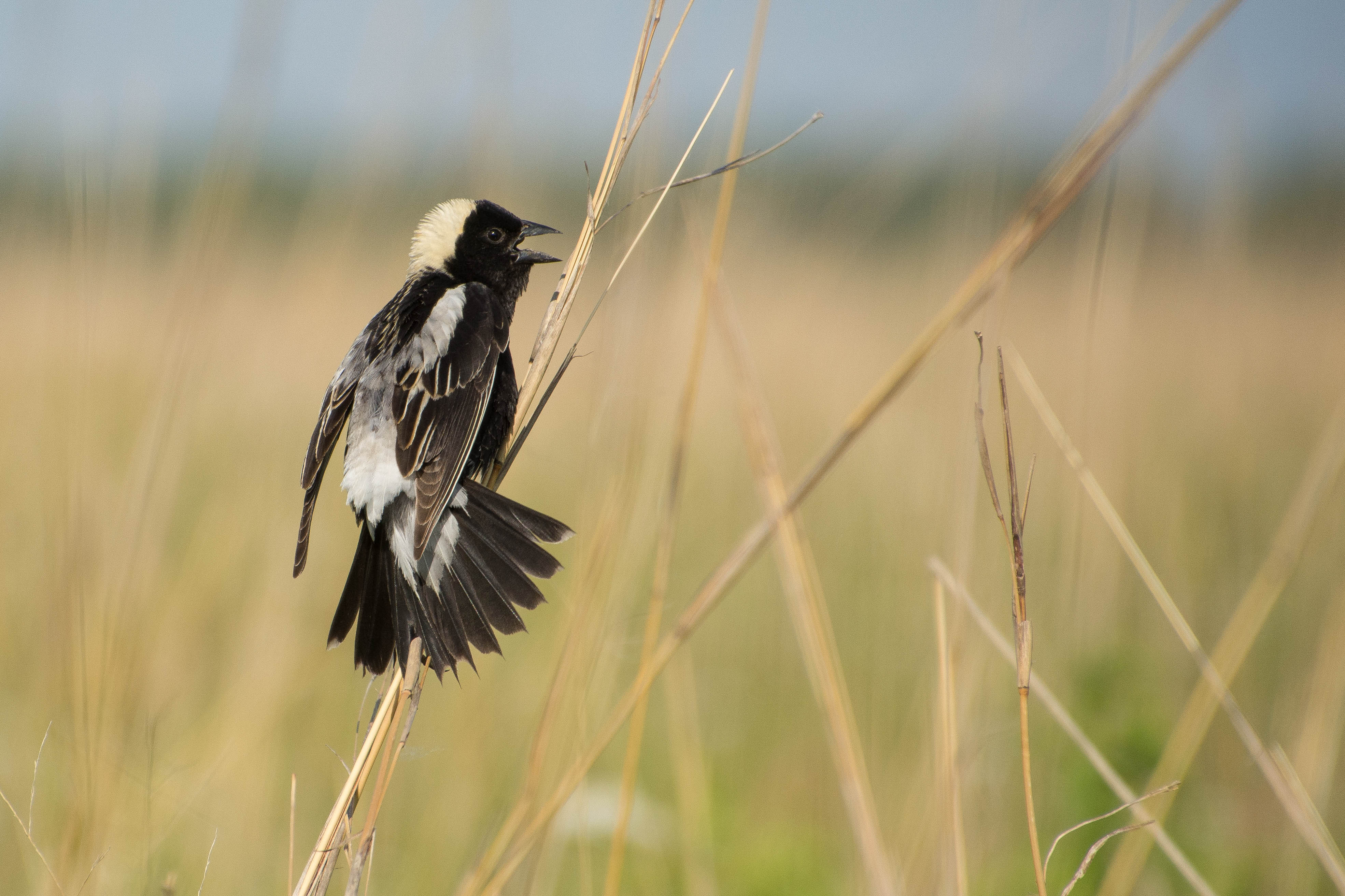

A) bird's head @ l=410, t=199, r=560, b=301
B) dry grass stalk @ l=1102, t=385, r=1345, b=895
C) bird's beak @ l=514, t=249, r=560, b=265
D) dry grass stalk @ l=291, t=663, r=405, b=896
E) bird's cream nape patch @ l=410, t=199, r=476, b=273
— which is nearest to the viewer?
dry grass stalk @ l=291, t=663, r=405, b=896

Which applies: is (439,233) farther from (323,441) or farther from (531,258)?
(323,441)

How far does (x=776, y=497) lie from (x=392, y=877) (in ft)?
5.96

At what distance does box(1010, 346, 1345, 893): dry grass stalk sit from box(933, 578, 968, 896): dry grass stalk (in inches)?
13.6

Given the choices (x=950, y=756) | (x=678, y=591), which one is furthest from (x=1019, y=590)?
(x=678, y=591)

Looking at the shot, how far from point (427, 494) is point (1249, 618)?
4.72ft

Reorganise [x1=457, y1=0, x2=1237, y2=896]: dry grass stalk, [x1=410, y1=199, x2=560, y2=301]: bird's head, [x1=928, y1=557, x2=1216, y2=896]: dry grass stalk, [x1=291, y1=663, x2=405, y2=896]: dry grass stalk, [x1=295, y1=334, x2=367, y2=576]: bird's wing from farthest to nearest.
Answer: [x1=410, y1=199, x2=560, y2=301]: bird's head < [x1=295, y1=334, x2=367, y2=576]: bird's wing < [x1=928, y1=557, x2=1216, y2=896]: dry grass stalk < [x1=291, y1=663, x2=405, y2=896]: dry grass stalk < [x1=457, y1=0, x2=1237, y2=896]: dry grass stalk

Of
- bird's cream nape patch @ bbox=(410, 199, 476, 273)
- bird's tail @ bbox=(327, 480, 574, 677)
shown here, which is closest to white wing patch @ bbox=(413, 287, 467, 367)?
bird's tail @ bbox=(327, 480, 574, 677)

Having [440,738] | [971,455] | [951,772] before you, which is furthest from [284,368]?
[951,772]

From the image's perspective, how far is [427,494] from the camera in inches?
67.4

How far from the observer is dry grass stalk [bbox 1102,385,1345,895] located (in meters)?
1.35

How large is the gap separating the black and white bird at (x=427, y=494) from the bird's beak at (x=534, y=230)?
0.88 ft

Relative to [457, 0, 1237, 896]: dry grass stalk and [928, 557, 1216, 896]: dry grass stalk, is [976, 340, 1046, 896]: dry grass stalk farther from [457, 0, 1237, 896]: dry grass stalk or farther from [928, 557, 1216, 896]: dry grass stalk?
[928, 557, 1216, 896]: dry grass stalk

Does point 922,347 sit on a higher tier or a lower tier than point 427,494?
higher

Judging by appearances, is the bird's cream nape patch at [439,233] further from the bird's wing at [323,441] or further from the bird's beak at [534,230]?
the bird's wing at [323,441]
